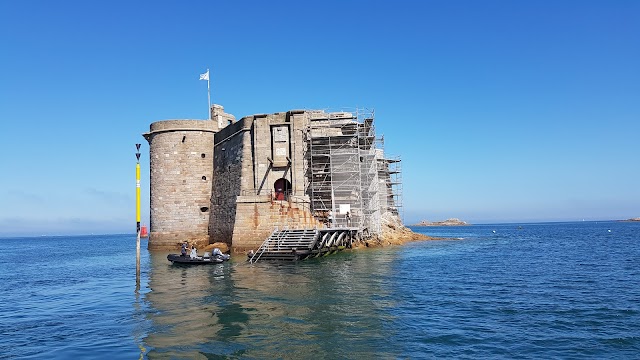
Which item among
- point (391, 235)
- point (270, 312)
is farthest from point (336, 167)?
point (270, 312)

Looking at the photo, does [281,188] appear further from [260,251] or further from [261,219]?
[260,251]

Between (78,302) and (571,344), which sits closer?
(571,344)

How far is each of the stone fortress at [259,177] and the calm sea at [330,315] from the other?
27.1 ft

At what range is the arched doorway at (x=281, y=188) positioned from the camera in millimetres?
33072

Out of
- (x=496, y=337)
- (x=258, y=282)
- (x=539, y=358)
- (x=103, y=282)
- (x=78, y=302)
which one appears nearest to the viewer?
(x=539, y=358)

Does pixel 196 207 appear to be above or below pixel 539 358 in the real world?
above

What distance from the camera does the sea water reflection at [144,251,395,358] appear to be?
31.8 ft

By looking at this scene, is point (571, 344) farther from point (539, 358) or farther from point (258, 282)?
point (258, 282)

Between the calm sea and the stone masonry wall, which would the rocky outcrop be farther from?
the calm sea

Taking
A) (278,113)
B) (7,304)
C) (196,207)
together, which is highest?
(278,113)

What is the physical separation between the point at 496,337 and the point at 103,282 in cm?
1804

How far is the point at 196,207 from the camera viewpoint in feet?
124

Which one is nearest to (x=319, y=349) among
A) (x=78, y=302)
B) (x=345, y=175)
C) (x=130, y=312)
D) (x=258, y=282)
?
(x=130, y=312)

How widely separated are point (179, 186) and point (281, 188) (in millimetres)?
9115
